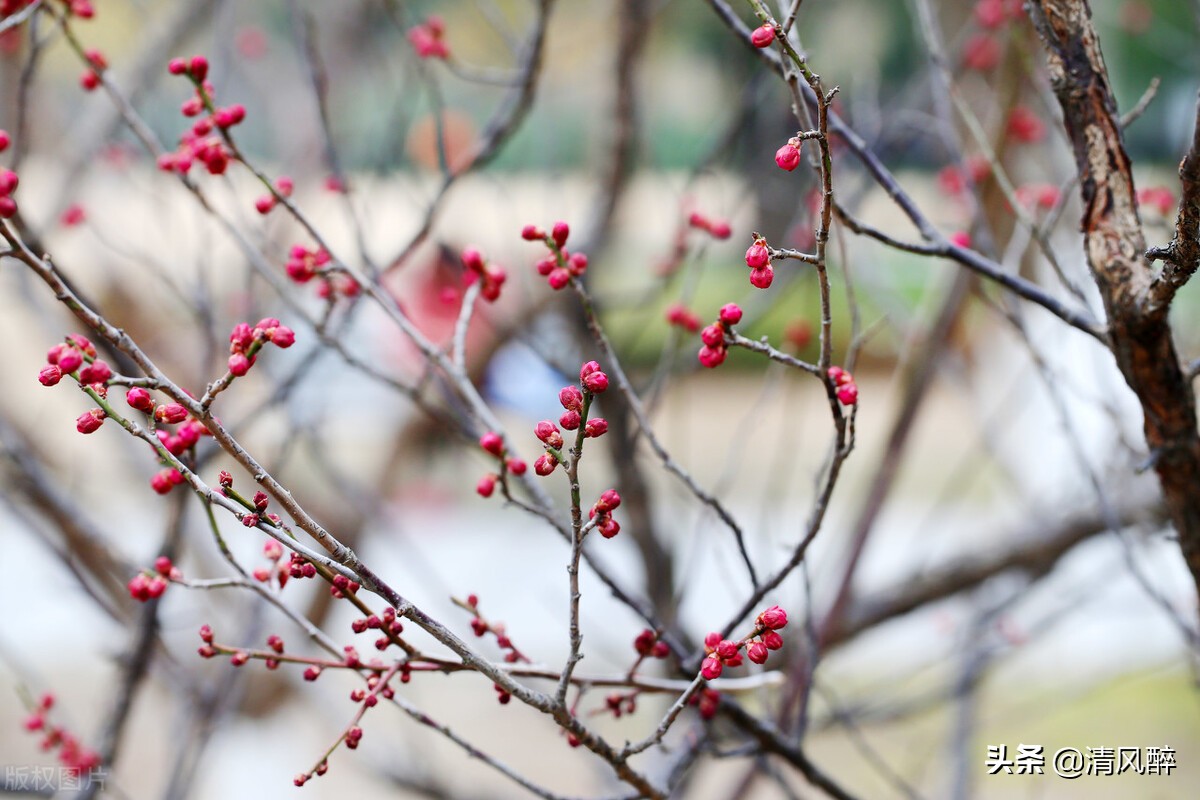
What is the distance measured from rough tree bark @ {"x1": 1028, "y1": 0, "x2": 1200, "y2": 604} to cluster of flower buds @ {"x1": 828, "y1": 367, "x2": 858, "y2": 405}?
25 centimetres

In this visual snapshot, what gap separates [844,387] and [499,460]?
0.33 m

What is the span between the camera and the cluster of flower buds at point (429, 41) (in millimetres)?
1553

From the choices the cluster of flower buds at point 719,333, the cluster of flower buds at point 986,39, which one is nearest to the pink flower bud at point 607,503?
the cluster of flower buds at point 719,333

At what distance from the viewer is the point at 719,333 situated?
795mm

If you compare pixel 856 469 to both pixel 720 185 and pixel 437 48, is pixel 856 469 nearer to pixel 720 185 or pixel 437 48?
pixel 720 185

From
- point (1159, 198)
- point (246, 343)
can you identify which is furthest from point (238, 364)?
point (1159, 198)

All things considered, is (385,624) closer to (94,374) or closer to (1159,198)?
(94,374)

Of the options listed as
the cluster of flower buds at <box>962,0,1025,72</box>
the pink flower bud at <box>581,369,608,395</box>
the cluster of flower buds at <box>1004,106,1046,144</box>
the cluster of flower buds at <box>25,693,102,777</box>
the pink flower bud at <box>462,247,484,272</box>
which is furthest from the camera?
the cluster of flower buds at <box>1004,106,1046,144</box>

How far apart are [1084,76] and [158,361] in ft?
8.83

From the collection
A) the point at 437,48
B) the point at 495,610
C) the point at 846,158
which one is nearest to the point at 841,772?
the point at 495,610

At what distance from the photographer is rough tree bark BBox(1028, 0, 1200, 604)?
0.91m

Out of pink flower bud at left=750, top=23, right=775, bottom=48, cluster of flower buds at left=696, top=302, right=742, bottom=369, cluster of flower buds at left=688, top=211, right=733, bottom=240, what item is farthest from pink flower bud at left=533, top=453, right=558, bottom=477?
cluster of flower buds at left=688, top=211, right=733, bottom=240

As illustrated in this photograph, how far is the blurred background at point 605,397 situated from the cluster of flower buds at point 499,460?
0.17 m

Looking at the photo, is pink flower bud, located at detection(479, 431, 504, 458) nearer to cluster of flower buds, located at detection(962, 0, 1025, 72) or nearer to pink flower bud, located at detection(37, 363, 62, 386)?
pink flower bud, located at detection(37, 363, 62, 386)
